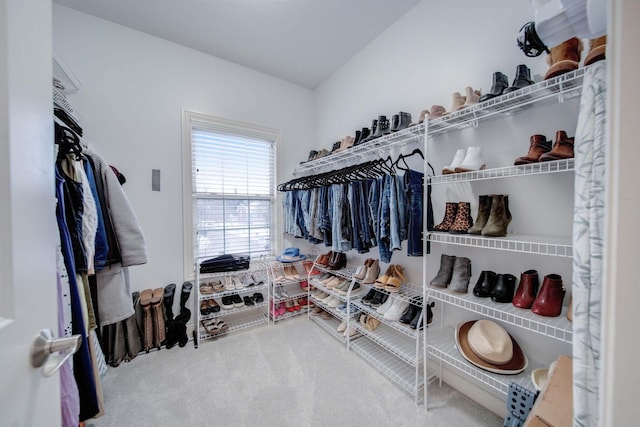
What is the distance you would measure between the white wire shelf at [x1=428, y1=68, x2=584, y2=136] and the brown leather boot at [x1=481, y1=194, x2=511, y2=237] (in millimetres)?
491

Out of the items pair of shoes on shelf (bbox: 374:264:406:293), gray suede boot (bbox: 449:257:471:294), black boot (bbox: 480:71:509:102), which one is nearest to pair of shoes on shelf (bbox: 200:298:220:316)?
pair of shoes on shelf (bbox: 374:264:406:293)

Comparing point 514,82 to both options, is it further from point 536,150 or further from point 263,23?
point 263,23

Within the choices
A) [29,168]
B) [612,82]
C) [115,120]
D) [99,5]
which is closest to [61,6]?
[99,5]

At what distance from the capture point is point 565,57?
39.1 inches

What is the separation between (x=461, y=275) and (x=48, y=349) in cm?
173

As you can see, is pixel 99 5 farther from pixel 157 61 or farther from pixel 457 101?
pixel 457 101

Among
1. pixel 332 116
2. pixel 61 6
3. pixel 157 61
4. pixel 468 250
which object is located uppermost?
pixel 61 6

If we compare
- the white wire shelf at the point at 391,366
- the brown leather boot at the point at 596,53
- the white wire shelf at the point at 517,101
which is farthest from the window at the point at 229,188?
the brown leather boot at the point at 596,53

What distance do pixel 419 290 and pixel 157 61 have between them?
323 centimetres

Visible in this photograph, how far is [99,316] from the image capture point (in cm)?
122

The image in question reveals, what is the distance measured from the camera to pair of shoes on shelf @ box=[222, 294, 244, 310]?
241 centimetres

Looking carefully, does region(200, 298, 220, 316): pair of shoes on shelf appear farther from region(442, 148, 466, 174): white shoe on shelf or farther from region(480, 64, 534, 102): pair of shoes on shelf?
region(480, 64, 534, 102): pair of shoes on shelf

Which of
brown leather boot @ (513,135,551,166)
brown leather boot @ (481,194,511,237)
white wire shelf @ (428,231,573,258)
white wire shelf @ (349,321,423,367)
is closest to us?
white wire shelf @ (428,231,573,258)

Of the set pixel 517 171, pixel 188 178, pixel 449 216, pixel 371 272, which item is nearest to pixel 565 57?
pixel 517 171
